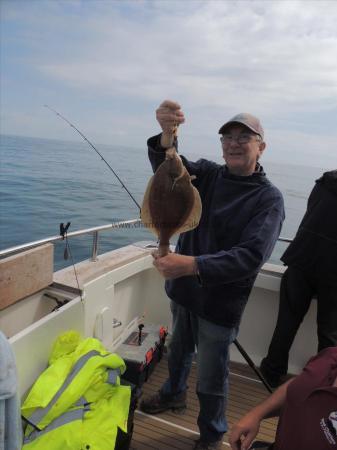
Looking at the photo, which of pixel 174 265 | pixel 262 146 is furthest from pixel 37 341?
pixel 262 146

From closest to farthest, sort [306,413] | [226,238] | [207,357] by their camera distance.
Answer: [306,413] < [226,238] < [207,357]

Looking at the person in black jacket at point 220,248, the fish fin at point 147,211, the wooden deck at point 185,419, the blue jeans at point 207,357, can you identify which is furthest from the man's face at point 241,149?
the wooden deck at point 185,419

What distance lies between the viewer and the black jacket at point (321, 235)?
3.16 metres

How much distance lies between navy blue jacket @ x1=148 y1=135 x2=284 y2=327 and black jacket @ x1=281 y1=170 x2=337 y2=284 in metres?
1.13

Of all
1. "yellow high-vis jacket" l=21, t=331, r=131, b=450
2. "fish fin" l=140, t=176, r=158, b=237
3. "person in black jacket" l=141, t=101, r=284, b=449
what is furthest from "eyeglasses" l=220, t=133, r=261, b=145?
"yellow high-vis jacket" l=21, t=331, r=131, b=450

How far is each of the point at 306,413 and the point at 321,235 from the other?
6.67ft

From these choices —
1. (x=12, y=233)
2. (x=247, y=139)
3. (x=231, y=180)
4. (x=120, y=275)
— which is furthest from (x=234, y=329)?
(x=12, y=233)

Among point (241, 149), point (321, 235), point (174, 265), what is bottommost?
point (174, 265)

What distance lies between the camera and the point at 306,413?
58.5 inches

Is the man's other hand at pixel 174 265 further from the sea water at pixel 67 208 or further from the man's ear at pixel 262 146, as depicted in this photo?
the sea water at pixel 67 208

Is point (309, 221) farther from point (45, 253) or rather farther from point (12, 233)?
point (12, 233)

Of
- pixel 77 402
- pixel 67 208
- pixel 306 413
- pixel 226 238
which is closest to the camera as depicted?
pixel 306 413

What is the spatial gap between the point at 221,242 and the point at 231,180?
0.42 m

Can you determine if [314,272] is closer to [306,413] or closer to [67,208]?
[306,413]
